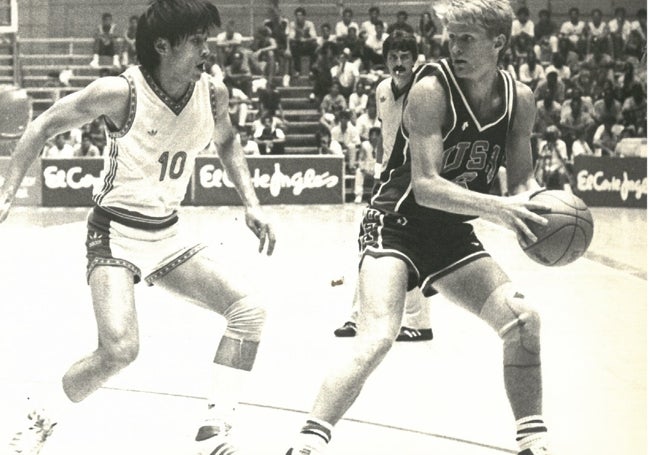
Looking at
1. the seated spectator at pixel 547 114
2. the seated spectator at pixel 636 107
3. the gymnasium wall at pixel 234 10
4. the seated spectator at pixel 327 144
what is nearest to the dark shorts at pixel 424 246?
the seated spectator at pixel 327 144

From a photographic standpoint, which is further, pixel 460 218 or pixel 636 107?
pixel 636 107

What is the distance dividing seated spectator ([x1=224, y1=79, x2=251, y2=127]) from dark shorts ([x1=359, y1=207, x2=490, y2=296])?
51.2ft

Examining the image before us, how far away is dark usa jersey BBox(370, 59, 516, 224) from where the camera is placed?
403 centimetres

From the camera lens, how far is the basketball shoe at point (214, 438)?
4.30 meters

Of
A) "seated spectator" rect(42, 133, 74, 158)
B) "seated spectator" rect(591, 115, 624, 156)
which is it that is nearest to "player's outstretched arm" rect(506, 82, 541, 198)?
"seated spectator" rect(42, 133, 74, 158)

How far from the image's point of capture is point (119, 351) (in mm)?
4109

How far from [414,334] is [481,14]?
3.56 metres

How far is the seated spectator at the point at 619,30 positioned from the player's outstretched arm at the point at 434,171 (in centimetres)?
1881

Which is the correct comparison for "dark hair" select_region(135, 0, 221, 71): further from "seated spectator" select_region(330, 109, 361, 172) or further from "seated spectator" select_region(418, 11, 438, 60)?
"seated spectator" select_region(418, 11, 438, 60)

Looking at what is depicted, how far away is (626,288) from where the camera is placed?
9.55m

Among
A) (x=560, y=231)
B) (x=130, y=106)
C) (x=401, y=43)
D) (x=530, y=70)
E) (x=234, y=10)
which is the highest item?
(x=401, y=43)

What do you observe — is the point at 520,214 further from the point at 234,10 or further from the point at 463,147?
the point at 234,10

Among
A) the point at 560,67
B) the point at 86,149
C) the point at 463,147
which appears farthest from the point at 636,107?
the point at 463,147

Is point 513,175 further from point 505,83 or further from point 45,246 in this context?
point 45,246
